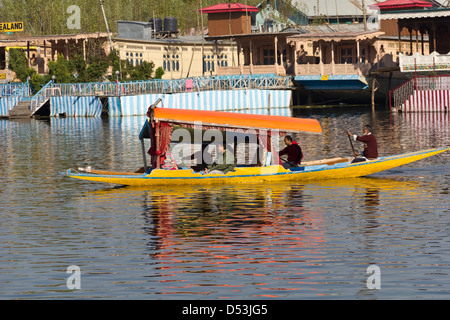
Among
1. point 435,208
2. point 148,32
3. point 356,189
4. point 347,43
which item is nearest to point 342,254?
point 435,208

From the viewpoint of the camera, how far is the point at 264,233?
18.6 m

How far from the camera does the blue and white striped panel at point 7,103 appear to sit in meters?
69.2

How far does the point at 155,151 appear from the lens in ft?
82.9

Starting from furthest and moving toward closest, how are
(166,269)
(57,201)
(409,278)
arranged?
(57,201)
(166,269)
(409,278)

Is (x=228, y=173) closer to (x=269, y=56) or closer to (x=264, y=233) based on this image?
(x=264, y=233)

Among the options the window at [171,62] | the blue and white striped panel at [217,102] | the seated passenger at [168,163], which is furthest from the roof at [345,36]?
the seated passenger at [168,163]

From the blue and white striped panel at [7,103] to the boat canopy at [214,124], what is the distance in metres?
Result: 46.5

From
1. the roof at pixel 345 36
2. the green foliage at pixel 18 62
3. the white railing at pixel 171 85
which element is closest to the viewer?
the white railing at pixel 171 85

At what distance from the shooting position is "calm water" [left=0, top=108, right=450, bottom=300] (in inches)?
562

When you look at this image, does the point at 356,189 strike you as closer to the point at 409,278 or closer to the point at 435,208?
the point at 435,208

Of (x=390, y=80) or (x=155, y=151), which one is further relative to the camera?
(x=390, y=80)

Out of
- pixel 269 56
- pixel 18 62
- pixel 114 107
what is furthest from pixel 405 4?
pixel 18 62

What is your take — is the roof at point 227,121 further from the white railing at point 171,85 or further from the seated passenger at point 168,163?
the white railing at point 171,85
